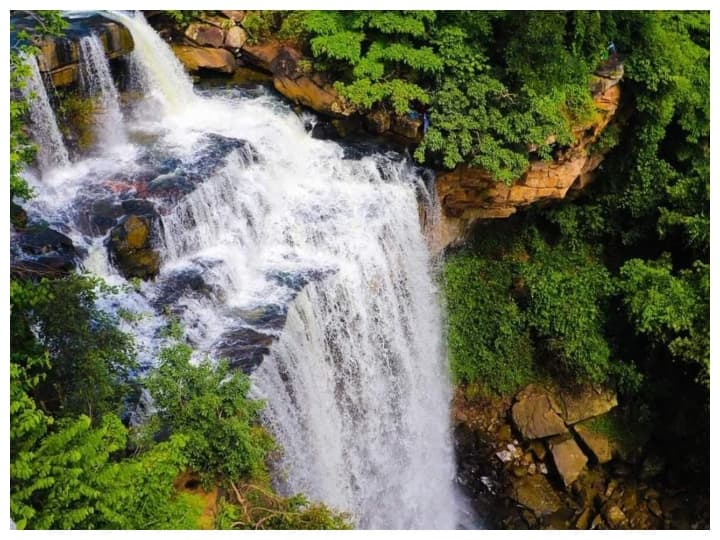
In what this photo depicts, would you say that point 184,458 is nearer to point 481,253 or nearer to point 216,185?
point 216,185

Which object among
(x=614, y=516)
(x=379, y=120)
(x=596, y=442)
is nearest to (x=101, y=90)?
(x=379, y=120)

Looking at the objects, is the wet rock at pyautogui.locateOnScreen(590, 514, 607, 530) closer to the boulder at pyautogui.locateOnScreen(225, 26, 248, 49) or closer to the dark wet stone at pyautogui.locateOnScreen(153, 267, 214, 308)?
the dark wet stone at pyautogui.locateOnScreen(153, 267, 214, 308)

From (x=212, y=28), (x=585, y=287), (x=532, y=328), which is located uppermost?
(x=212, y=28)

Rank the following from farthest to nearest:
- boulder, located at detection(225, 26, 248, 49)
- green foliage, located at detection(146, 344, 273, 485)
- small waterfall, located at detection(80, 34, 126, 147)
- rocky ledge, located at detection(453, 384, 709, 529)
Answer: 1. boulder, located at detection(225, 26, 248, 49)
2. rocky ledge, located at detection(453, 384, 709, 529)
3. small waterfall, located at detection(80, 34, 126, 147)
4. green foliage, located at detection(146, 344, 273, 485)

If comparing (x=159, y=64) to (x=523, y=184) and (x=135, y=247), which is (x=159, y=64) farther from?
(x=523, y=184)

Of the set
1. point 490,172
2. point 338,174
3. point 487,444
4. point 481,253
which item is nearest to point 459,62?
point 490,172

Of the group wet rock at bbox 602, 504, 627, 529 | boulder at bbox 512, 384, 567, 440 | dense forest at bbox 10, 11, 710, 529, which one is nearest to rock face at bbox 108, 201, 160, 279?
dense forest at bbox 10, 11, 710, 529

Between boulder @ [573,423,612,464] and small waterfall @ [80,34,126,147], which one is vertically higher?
small waterfall @ [80,34,126,147]
